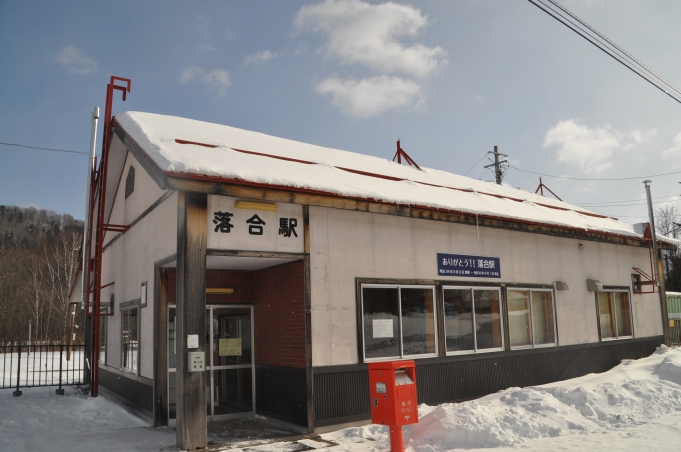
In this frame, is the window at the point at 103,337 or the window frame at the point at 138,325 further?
the window at the point at 103,337

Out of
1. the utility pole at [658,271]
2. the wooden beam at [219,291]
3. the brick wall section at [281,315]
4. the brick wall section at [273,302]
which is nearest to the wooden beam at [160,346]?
the brick wall section at [273,302]

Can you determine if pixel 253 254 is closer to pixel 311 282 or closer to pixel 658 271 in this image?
pixel 311 282

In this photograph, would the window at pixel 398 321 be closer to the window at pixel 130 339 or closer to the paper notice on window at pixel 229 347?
the paper notice on window at pixel 229 347

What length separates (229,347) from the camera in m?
10.9

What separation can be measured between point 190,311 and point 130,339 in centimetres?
473

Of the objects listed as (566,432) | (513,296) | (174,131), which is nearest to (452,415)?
(566,432)

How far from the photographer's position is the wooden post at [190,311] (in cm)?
781

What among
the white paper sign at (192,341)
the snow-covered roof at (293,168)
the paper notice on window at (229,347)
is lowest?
the paper notice on window at (229,347)

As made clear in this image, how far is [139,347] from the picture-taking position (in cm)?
1101

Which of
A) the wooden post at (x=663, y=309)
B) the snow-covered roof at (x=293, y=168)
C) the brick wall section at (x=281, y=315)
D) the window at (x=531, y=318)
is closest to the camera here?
the snow-covered roof at (x=293, y=168)

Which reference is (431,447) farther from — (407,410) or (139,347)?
(139,347)

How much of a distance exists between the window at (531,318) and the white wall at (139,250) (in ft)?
25.7

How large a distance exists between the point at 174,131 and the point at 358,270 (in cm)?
480

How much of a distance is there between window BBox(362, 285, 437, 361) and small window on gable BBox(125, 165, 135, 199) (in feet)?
20.1
